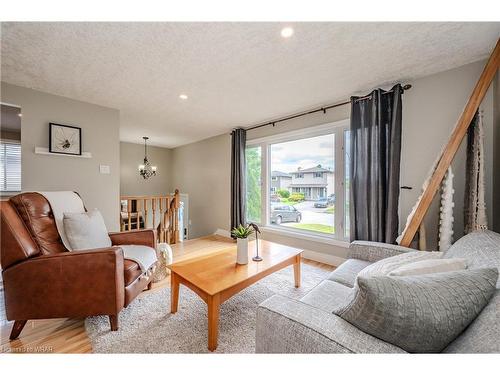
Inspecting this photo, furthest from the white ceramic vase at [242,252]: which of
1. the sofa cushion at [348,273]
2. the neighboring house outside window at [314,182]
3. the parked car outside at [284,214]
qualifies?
the parked car outside at [284,214]

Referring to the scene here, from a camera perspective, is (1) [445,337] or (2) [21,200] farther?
(2) [21,200]

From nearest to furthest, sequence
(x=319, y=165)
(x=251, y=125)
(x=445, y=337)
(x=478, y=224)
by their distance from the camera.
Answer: (x=445, y=337) < (x=478, y=224) < (x=319, y=165) < (x=251, y=125)

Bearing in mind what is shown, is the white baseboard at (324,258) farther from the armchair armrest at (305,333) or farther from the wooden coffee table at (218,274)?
the armchair armrest at (305,333)

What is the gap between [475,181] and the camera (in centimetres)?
160

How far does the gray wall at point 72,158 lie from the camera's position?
95.9 inches

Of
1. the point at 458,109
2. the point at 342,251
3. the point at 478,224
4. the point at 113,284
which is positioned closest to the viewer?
the point at 113,284

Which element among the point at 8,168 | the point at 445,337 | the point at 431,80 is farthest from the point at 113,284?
the point at 431,80

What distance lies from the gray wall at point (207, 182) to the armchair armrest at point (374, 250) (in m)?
2.89

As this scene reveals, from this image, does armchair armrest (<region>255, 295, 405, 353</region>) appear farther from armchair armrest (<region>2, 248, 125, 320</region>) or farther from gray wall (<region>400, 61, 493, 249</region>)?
gray wall (<region>400, 61, 493, 249</region>)

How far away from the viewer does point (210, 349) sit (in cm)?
132

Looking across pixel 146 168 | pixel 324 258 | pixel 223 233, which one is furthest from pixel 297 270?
pixel 146 168

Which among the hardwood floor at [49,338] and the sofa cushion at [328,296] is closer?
the sofa cushion at [328,296]
